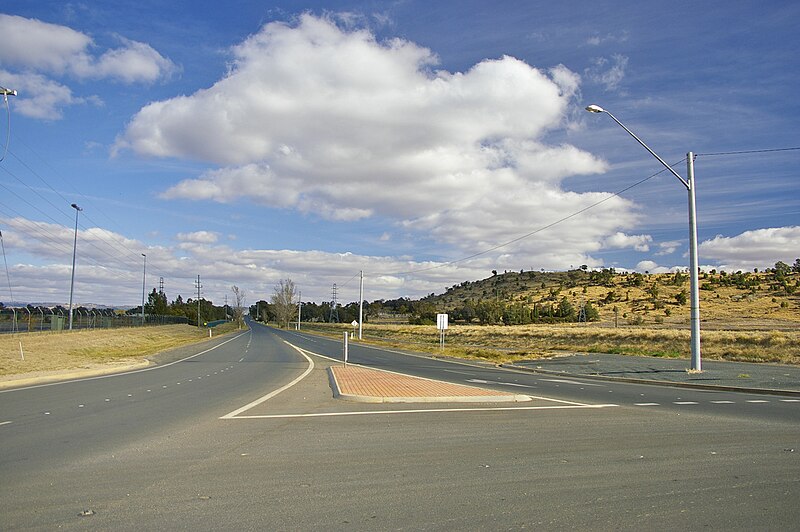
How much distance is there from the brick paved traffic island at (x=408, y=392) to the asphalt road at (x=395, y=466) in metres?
0.88

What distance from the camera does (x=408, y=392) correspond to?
15.9 metres

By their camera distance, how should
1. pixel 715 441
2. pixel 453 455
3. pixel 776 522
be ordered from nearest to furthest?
pixel 776 522, pixel 453 455, pixel 715 441

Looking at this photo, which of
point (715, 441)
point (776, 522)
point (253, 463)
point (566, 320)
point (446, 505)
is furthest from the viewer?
point (566, 320)

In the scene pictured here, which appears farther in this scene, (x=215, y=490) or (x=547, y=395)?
(x=547, y=395)

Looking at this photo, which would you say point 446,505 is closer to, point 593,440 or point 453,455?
point 453,455

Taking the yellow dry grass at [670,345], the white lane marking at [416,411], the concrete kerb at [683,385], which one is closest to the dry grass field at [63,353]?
the white lane marking at [416,411]

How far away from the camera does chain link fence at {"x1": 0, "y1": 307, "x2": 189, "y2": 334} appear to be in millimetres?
51094

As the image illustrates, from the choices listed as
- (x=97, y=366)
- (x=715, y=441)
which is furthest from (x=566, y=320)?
(x=715, y=441)

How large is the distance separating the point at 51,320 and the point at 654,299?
8083 cm

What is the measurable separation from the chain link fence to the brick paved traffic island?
41167 millimetres

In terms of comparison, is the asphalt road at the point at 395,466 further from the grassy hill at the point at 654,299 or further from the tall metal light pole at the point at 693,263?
the grassy hill at the point at 654,299

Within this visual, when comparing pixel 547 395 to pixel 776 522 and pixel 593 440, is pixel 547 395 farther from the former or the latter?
pixel 776 522

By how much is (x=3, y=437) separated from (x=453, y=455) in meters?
6.88

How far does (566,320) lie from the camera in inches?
3799
